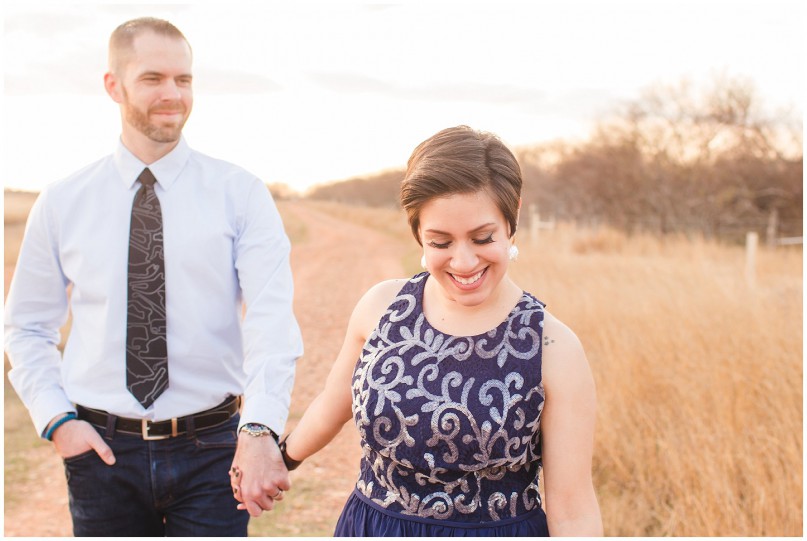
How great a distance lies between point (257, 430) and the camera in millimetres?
2338

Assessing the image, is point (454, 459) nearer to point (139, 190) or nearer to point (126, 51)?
point (139, 190)

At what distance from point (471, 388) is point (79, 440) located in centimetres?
147

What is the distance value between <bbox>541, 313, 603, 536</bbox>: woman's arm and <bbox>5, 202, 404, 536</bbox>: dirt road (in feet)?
10.2

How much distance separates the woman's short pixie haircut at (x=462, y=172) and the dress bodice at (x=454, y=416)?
269 millimetres

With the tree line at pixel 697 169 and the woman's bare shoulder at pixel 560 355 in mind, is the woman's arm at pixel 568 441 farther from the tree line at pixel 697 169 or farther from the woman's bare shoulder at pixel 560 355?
the tree line at pixel 697 169

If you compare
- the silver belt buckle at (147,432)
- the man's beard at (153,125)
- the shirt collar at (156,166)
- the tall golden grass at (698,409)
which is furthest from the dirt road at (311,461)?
the man's beard at (153,125)

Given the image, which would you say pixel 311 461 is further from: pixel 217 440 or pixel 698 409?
pixel 217 440

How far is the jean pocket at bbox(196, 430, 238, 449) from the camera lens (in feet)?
8.50

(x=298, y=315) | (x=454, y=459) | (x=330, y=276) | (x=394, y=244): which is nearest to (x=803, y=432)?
(x=454, y=459)

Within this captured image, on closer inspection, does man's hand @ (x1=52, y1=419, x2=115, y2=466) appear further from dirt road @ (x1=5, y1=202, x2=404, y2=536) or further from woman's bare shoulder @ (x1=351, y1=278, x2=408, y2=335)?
dirt road @ (x1=5, y1=202, x2=404, y2=536)

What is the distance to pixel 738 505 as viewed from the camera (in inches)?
156

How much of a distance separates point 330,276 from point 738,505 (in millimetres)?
12304

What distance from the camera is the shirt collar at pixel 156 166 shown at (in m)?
2.75

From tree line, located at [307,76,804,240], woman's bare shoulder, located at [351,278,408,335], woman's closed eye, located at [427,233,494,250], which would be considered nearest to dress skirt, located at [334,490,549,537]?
woman's bare shoulder, located at [351,278,408,335]
